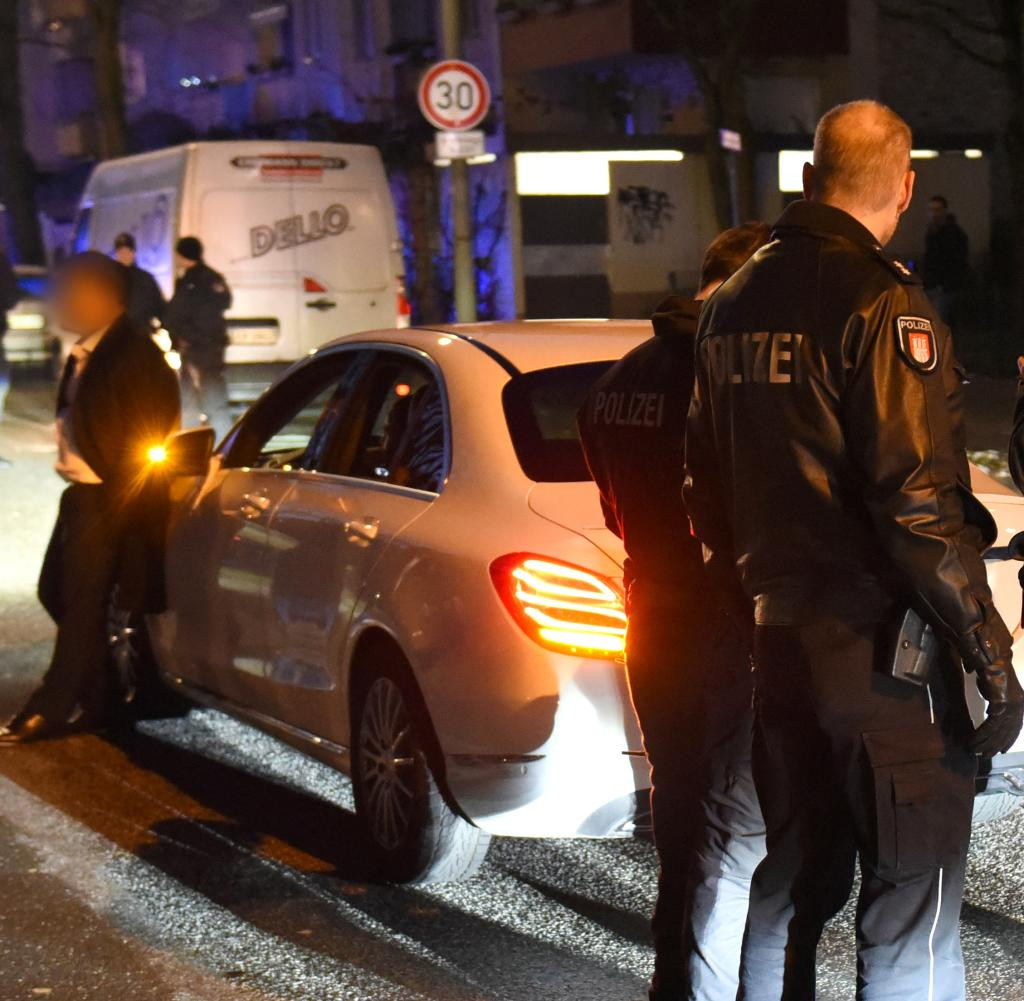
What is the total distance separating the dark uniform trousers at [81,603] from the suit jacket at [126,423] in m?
0.10

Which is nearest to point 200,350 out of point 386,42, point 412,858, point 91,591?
point 91,591

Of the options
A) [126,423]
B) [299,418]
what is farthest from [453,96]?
[299,418]

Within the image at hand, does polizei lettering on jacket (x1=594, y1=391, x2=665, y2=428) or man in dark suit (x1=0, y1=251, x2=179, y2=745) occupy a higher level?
polizei lettering on jacket (x1=594, y1=391, x2=665, y2=428)

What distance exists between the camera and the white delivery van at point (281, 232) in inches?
685

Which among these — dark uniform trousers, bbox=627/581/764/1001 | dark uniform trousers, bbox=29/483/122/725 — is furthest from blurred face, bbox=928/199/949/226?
dark uniform trousers, bbox=627/581/764/1001

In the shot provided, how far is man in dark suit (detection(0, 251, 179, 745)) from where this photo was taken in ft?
24.7

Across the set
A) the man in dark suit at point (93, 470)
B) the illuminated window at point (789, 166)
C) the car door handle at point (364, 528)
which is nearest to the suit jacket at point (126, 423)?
the man in dark suit at point (93, 470)

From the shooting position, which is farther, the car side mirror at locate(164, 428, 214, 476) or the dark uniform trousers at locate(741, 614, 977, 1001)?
the car side mirror at locate(164, 428, 214, 476)

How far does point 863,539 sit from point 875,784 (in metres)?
0.40

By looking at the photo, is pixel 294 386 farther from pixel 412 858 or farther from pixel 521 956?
pixel 521 956

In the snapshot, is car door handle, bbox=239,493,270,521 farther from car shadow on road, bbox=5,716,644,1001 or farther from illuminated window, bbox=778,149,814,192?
illuminated window, bbox=778,149,814,192

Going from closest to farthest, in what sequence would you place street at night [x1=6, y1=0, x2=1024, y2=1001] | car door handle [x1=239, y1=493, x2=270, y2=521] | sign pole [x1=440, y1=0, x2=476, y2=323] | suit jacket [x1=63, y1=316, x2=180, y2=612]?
1. street at night [x1=6, y1=0, x2=1024, y2=1001]
2. car door handle [x1=239, y1=493, x2=270, y2=521]
3. suit jacket [x1=63, y1=316, x2=180, y2=612]
4. sign pole [x1=440, y1=0, x2=476, y2=323]

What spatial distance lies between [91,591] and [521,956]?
3087mm

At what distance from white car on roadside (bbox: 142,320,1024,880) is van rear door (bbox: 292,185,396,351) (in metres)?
10.9
